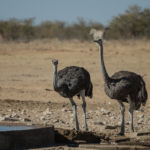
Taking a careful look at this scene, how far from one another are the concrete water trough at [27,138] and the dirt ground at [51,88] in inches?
28.8

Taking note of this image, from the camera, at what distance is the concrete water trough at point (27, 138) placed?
692 centimetres

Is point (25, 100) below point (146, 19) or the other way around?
below

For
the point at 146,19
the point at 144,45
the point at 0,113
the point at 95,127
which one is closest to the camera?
the point at 95,127

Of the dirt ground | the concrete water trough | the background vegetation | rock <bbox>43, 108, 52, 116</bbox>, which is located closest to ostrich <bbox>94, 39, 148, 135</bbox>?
the dirt ground

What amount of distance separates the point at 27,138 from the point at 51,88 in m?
6.38

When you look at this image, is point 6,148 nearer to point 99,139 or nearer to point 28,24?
point 99,139

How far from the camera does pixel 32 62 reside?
18.3 m

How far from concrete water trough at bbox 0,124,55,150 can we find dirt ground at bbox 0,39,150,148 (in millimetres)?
732

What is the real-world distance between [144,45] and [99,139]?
51.5ft

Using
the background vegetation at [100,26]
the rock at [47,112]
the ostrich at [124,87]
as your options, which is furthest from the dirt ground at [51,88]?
the background vegetation at [100,26]

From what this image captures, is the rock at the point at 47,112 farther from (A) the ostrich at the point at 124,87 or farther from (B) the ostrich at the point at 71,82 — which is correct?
(A) the ostrich at the point at 124,87

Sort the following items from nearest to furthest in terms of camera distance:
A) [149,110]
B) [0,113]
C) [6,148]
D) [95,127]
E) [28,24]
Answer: [6,148] → [95,127] → [0,113] → [149,110] → [28,24]

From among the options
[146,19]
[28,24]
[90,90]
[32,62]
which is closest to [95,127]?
[90,90]

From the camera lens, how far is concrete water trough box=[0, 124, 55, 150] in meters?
6.92
